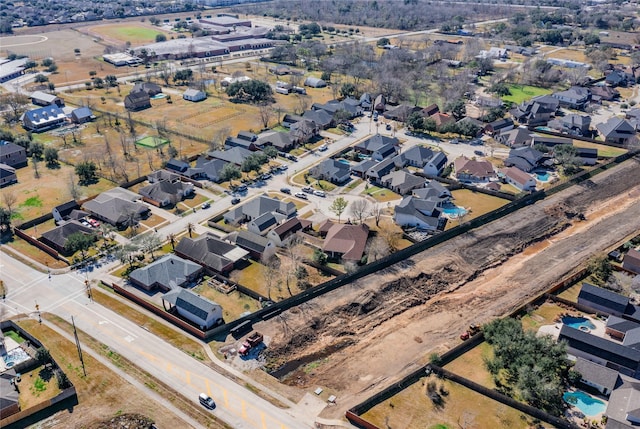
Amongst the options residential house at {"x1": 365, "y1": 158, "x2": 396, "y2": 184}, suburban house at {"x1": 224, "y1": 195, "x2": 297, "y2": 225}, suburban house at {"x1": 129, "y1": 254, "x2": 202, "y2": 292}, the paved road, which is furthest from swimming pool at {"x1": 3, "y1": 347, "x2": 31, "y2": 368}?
residential house at {"x1": 365, "y1": 158, "x2": 396, "y2": 184}

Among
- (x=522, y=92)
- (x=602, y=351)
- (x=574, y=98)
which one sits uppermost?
(x=574, y=98)

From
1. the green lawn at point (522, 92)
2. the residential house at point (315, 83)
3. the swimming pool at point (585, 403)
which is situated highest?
the residential house at point (315, 83)

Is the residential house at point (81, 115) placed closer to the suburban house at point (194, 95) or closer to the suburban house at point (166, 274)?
the suburban house at point (194, 95)

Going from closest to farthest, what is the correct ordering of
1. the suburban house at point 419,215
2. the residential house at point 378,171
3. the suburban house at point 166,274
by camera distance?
the suburban house at point 166,274 → the suburban house at point 419,215 → the residential house at point 378,171

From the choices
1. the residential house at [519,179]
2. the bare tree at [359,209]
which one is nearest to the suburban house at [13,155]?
the bare tree at [359,209]

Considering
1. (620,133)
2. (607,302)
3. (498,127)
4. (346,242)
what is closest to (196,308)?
(346,242)

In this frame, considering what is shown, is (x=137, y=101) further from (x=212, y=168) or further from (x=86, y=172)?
(x=212, y=168)
